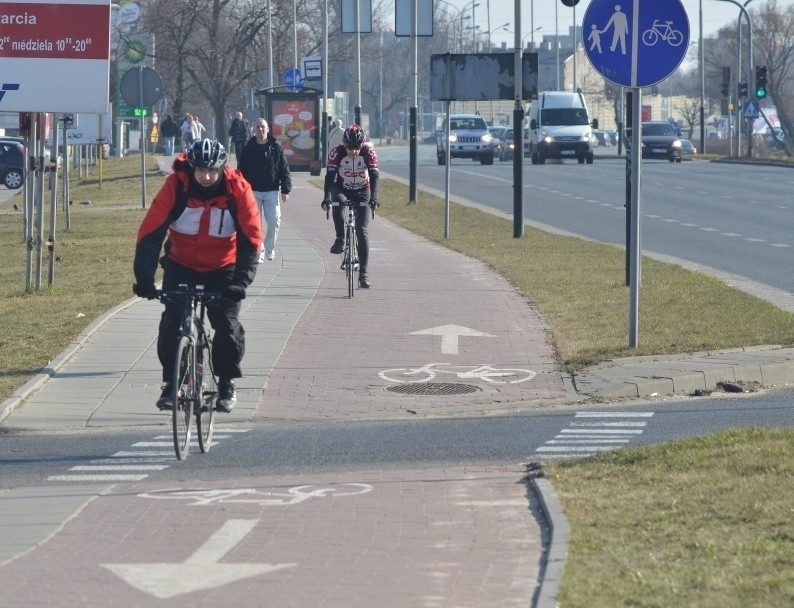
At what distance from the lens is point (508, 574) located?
561 cm

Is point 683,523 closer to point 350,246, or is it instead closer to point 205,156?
point 205,156

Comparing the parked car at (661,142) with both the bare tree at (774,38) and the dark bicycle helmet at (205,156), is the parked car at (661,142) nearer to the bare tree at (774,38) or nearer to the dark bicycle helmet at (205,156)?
the bare tree at (774,38)

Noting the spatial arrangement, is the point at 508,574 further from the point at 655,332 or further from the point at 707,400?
the point at 655,332

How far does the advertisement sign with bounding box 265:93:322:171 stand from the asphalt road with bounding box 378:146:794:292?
11.7 feet

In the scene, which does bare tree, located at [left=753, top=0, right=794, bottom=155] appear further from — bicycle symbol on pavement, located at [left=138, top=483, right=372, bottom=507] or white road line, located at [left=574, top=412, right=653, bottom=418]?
bicycle symbol on pavement, located at [left=138, top=483, right=372, bottom=507]

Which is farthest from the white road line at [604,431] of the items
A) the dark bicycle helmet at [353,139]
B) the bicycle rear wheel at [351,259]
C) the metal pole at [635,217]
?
the dark bicycle helmet at [353,139]

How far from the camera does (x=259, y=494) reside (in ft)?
24.2

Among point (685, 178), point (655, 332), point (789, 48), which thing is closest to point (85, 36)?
point (655, 332)

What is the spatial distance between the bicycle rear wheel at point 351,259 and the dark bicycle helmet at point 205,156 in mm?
7239

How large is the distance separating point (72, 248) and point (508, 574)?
18393 millimetres

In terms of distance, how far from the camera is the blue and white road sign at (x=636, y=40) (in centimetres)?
1185

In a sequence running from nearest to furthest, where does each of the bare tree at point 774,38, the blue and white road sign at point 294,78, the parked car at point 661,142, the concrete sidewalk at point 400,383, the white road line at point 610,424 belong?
the concrete sidewalk at point 400,383, the white road line at point 610,424, the blue and white road sign at point 294,78, the parked car at point 661,142, the bare tree at point 774,38

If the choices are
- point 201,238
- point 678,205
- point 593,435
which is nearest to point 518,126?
point 678,205

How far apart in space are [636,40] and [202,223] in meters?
4.67
